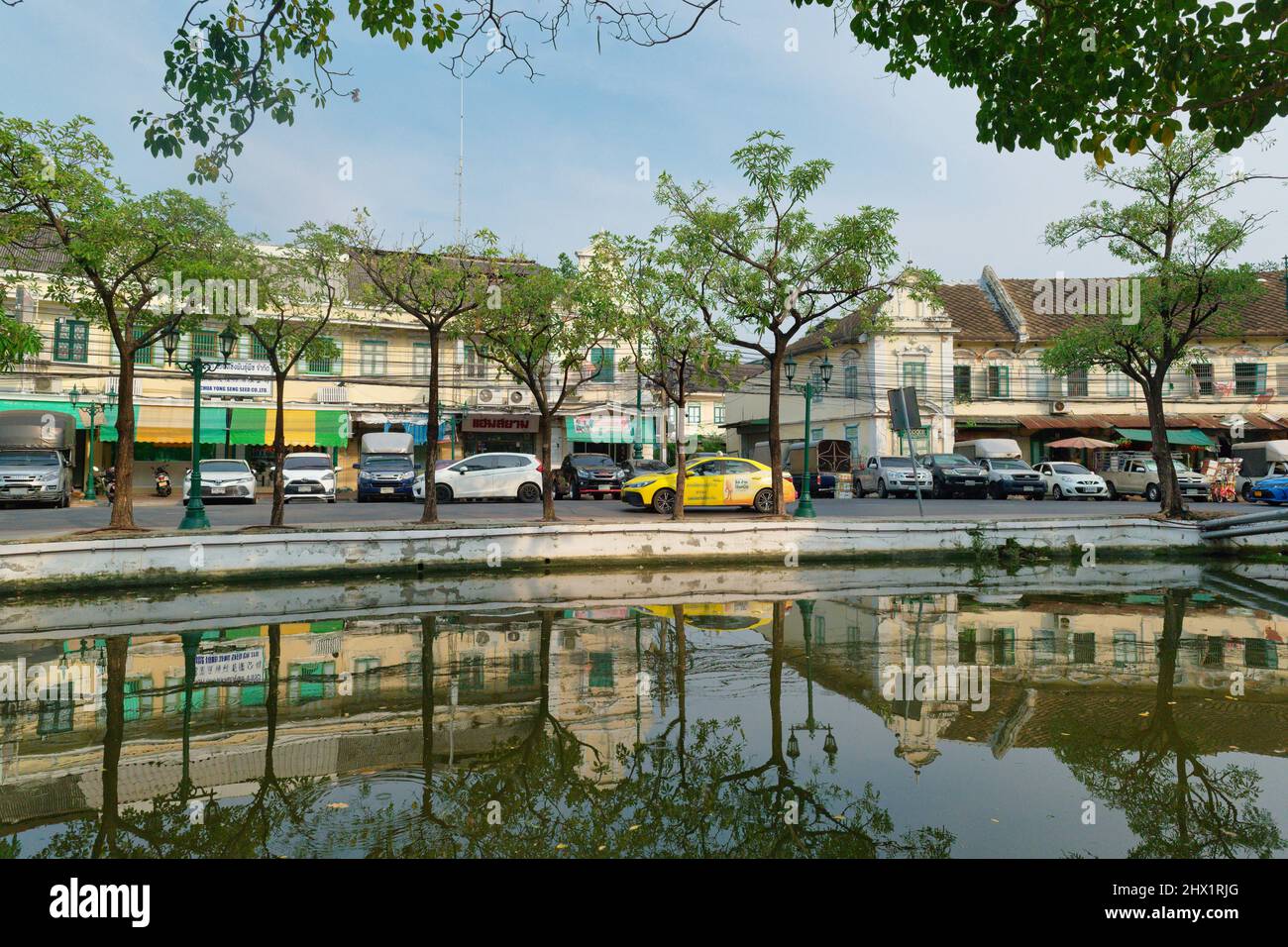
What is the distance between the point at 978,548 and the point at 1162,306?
770cm

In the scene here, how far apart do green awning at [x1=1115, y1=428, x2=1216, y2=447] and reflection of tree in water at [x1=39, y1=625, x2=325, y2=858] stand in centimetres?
3890

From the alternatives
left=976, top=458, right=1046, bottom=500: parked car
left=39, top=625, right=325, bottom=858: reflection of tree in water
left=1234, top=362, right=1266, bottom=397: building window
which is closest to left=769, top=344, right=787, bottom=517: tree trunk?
left=39, top=625, right=325, bottom=858: reflection of tree in water

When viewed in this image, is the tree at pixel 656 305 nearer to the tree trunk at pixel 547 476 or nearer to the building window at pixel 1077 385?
the tree trunk at pixel 547 476

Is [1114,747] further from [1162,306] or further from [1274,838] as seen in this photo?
[1162,306]

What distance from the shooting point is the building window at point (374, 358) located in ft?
110

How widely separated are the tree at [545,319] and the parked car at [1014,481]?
17989 millimetres

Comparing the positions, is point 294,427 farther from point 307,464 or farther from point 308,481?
point 308,481

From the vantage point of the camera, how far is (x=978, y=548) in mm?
14266

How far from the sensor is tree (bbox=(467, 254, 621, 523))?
14977 mm

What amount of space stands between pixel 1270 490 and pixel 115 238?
3004cm

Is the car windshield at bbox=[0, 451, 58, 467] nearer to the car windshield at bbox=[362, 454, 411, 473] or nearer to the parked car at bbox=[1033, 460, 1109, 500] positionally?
the car windshield at bbox=[362, 454, 411, 473]

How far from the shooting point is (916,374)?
36500 millimetres

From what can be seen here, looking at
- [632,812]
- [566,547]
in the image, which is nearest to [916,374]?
[566,547]

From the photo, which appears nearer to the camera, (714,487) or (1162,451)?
(1162,451)
